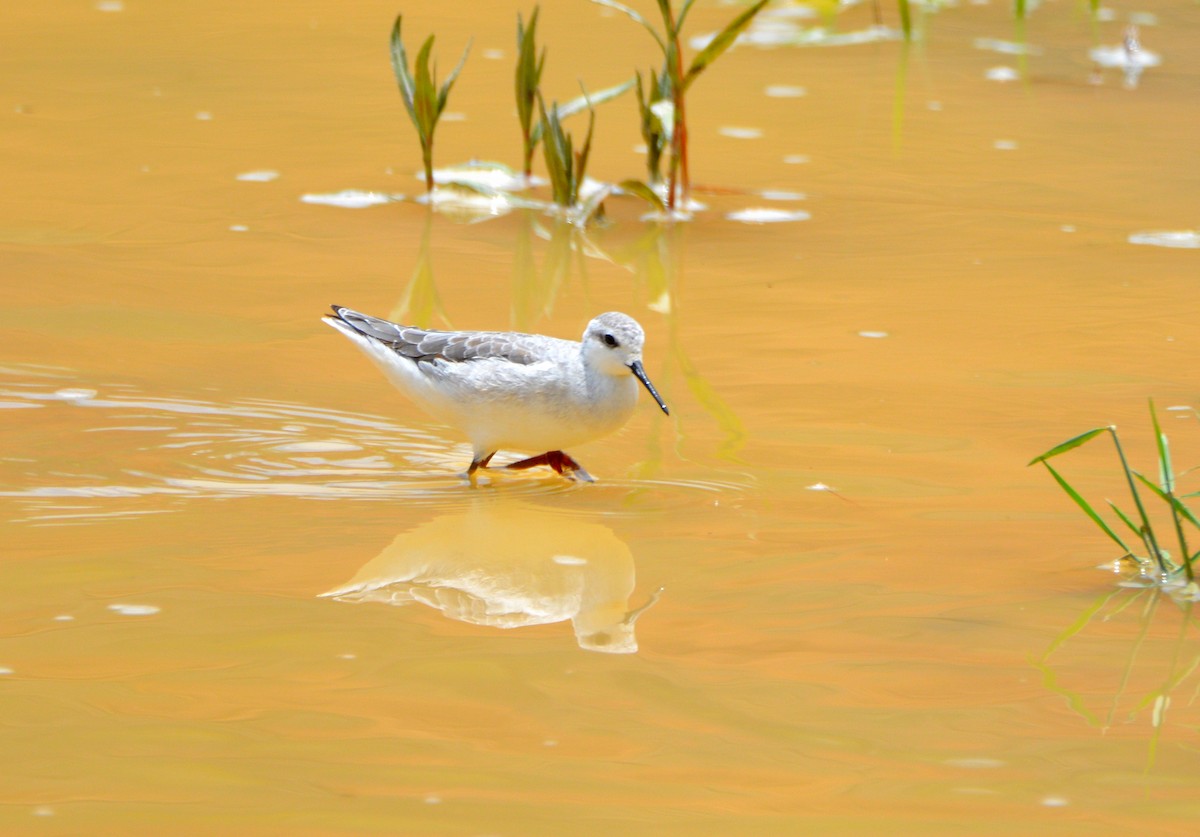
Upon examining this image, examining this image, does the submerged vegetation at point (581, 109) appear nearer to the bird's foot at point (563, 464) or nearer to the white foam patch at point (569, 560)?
the bird's foot at point (563, 464)

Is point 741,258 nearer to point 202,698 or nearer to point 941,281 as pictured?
point 941,281

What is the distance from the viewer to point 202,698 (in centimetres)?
361

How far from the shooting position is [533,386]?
5.16 metres

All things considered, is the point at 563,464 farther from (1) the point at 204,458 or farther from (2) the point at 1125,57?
(2) the point at 1125,57

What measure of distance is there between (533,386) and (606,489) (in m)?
0.42

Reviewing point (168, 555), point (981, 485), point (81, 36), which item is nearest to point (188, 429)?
point (168, 555)

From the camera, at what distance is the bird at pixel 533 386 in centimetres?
514

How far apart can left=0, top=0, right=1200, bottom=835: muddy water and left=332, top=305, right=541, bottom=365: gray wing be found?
0.32m

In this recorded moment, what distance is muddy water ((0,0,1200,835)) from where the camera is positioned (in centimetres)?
336

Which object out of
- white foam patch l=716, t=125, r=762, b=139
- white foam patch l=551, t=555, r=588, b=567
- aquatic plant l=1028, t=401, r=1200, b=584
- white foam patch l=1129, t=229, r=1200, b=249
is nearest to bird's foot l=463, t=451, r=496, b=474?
white foam patch l=551, t=555, r=588, b=567

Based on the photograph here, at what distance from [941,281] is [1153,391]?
5.17 feet

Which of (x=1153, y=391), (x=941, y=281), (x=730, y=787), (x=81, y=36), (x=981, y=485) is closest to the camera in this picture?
(x=730, y=787)

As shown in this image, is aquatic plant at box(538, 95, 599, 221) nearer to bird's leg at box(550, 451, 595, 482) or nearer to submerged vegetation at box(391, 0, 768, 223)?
submerged vegetation at box(391, 0, 768, 223)

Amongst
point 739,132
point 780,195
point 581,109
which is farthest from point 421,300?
point 739,132
